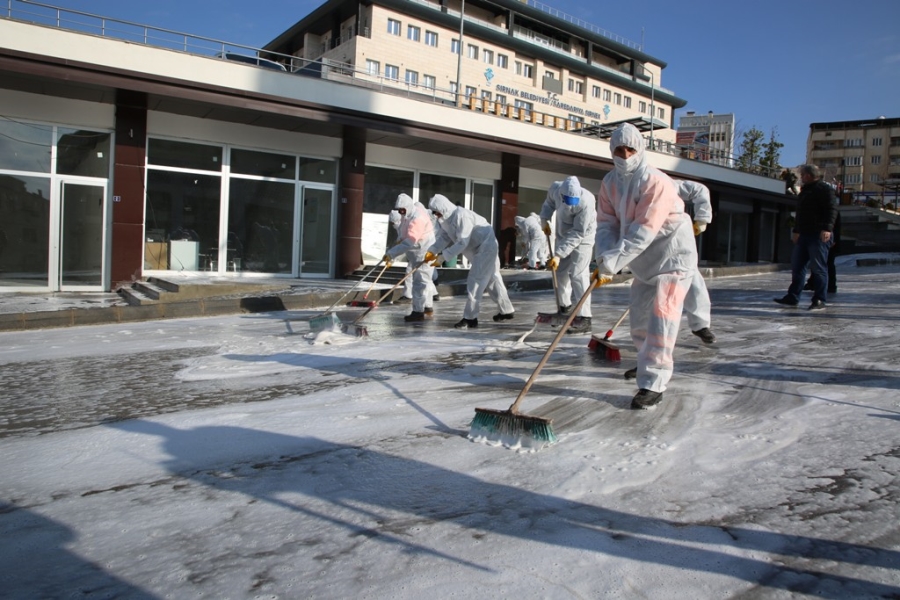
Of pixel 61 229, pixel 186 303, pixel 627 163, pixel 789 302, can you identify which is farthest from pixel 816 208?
pixel 61 229

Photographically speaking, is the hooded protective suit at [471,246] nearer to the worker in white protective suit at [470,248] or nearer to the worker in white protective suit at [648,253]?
the worker in white protective suit at [470,248]

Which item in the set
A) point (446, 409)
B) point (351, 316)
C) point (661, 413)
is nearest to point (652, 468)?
point (661, 413)

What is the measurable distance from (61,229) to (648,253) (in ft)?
41.5

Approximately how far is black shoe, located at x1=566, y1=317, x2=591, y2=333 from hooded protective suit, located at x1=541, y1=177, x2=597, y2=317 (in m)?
0.09

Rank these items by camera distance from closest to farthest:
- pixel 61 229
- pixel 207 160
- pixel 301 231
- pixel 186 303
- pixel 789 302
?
pixel 789 302, pixel 186 303, pixel 61 229, pixel 207 160, pixel 301 231

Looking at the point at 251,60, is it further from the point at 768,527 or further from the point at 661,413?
the point at 768,527

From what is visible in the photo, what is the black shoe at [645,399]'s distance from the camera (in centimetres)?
405

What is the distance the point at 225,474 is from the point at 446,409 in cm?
152

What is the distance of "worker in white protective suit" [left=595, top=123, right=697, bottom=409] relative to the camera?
4.06 m

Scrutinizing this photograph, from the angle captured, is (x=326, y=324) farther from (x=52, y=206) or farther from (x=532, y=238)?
(x=532, y=238)

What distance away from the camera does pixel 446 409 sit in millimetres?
4211

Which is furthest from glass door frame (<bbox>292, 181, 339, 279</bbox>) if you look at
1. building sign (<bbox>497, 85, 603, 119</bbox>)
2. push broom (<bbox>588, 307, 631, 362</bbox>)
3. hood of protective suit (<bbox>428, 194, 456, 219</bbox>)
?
building sign (<bbox>497, 85, 603, 119</bbox>)

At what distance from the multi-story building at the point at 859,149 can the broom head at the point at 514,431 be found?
269ft

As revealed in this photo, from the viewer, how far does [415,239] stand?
935 cm
